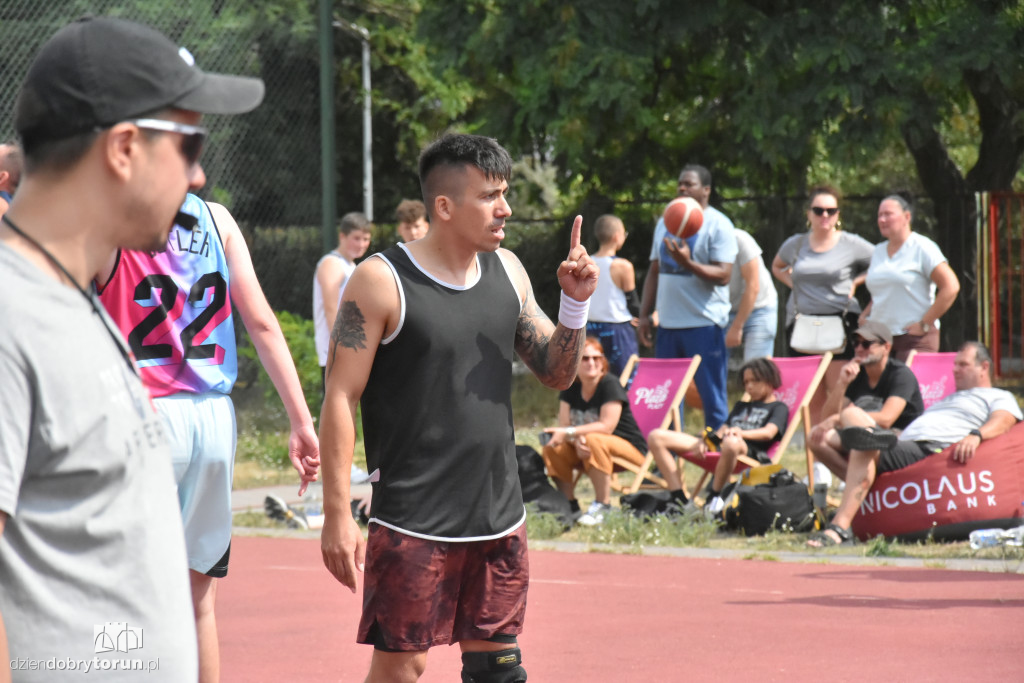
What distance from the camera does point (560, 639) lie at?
632cm

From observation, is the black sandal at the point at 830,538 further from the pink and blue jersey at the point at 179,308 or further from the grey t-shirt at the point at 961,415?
the pink and blue jersey at the point at 179,308

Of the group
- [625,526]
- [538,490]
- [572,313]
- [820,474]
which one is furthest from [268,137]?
[572,313]

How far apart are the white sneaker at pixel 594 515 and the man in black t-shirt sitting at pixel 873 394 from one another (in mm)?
1528

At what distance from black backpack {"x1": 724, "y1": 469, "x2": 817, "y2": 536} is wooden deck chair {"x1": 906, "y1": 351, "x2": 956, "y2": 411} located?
5.75ft

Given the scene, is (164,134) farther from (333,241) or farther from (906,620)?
(333,241)

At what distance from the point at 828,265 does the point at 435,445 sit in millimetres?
7231

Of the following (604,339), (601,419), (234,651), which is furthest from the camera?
(604,339)

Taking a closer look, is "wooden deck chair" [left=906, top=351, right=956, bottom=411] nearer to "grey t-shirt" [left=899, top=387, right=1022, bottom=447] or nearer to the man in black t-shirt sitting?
the man in black t-shirt sitting

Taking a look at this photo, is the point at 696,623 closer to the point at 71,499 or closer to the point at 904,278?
the point at 904,278

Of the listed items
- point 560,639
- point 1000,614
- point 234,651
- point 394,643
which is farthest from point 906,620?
point 394,643

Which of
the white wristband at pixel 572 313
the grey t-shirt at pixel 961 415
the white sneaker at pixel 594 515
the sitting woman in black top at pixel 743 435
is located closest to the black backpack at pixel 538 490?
the white sneaker at pixel 594 515

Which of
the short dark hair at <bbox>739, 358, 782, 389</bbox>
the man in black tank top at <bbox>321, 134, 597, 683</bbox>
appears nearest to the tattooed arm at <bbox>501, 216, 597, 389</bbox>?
the man in black tank top at <bbox>321, 134, 597, 683</bbox>

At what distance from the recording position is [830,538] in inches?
337

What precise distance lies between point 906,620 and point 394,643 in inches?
142
